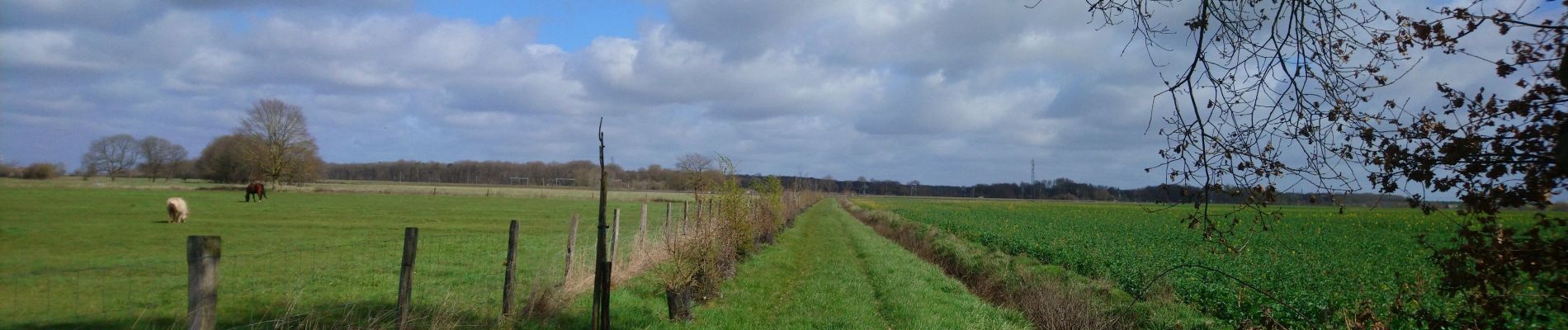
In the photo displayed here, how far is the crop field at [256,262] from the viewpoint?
8875 mm

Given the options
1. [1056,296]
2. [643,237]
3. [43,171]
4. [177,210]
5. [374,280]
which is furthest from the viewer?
[43,171]

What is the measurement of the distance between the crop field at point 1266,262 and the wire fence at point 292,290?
672 centimetres

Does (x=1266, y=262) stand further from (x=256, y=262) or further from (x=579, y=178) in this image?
(x=579, y=178)

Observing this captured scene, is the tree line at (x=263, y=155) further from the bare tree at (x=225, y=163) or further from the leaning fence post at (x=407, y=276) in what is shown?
the leaning fence post at (x=407, y=276)

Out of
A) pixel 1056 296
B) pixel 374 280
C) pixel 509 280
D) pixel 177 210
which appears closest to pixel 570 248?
pixel 509 280


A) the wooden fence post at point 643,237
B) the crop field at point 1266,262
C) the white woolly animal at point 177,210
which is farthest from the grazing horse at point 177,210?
the crop field at point 1266,262

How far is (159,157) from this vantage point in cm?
4288

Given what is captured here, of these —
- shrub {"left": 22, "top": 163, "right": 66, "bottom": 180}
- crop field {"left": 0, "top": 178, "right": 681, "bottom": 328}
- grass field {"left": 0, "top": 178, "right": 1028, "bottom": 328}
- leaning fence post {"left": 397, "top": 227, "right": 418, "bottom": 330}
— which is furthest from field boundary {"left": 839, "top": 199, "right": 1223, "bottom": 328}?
shrub {"left": 22, "top": 163, "right": 66, "bottom": 180}

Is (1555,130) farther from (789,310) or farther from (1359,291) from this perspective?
(1359,291)

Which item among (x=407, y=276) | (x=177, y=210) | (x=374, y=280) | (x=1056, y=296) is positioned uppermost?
(x=407, y=276)

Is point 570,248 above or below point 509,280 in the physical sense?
above

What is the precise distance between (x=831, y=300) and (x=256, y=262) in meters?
11.2

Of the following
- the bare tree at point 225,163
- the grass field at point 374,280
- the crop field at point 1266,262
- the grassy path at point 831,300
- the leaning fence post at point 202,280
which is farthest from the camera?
the bare tree at point 225,163

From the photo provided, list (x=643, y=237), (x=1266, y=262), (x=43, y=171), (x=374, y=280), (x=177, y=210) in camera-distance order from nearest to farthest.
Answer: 1. (x=374, y=280)
2. (x=643, y=237)
3. (x=1266, y=262)
4. (x=177, y=210)
5. (x=43, y=171)
